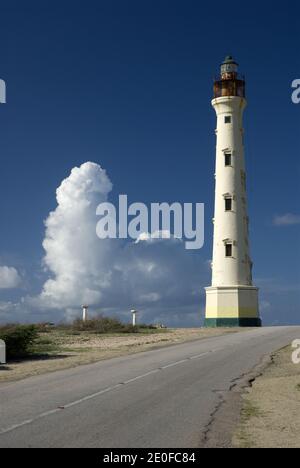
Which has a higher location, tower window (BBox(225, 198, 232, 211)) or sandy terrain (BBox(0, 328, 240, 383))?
tower window (BBox(225, 198, 232, 211))

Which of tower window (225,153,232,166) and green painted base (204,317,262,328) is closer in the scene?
green painted base (204,317,262,328)

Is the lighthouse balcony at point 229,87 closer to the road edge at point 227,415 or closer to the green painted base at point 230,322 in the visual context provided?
the green painted base at point 230,322

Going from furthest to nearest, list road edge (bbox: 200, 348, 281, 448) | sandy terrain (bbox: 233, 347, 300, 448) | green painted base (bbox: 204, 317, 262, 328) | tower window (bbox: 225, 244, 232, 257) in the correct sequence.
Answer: tower window (bbox: 225, 244, 232, 257)
green painted base (bbox: 204, 317, 262, 328)
sandy terrain (bbox: 233, 347, 300, 448)
road edge (bbox: 200, 348, 281, 448)

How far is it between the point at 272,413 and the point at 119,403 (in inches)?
117

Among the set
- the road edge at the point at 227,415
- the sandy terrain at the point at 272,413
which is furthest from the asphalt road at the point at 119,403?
the sandy terrain at the point at 272,413

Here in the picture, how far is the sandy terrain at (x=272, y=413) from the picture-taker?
992cm

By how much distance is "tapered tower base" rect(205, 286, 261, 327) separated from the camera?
2082 inches

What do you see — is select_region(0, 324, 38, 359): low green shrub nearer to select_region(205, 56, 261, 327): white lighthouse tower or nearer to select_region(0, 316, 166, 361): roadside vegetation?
select_region(0, 316, 166, 361): roadside vegetation

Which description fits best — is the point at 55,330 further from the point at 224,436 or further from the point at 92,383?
the point at 224,436

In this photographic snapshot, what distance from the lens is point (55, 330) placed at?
47719 millimetres

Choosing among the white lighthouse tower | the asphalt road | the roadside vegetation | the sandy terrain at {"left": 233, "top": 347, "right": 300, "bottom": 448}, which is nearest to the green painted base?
the white lighthouse tower

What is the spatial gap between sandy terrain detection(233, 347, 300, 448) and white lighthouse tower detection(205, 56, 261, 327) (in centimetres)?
3321
